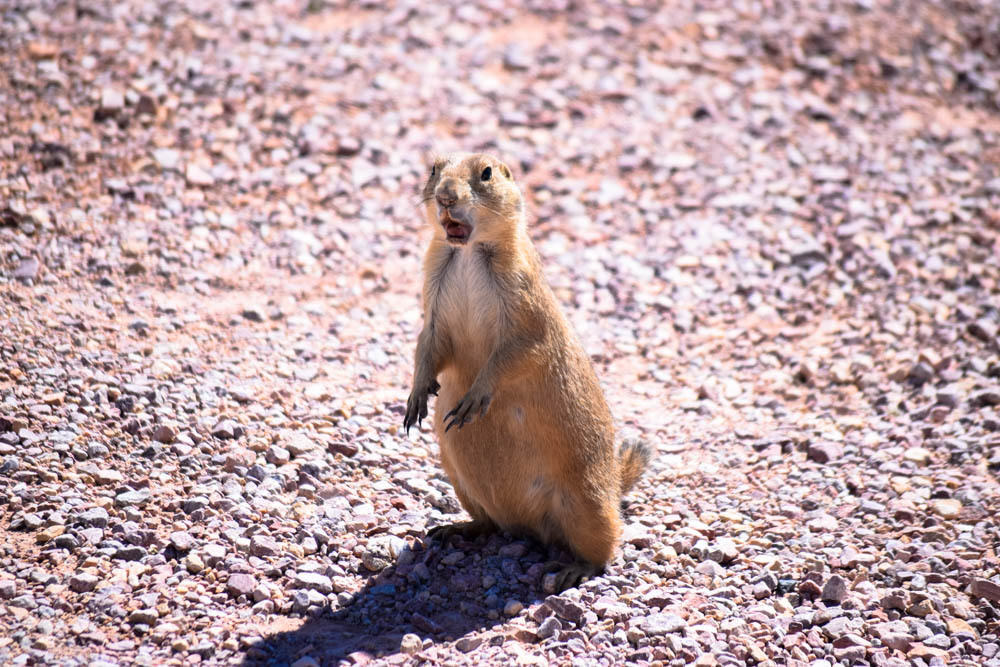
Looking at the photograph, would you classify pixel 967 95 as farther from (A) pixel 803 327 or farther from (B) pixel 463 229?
(B) pixel 463 229

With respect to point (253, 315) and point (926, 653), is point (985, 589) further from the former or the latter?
point (253, 315)

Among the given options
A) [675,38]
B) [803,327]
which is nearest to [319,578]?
[803,327]

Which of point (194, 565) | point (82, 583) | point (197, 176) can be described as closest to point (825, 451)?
point (194, 565)

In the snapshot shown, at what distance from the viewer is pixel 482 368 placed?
533 cm

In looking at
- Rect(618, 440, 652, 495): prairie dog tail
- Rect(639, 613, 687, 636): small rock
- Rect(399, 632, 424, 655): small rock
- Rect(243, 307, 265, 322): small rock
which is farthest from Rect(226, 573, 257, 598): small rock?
Answer: Rect(243, 307, 265, 322): small rock

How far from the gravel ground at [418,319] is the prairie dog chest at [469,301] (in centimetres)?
114

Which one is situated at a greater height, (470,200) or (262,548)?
(470,200)

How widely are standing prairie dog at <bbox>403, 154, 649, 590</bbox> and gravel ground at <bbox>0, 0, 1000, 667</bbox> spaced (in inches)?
11.7

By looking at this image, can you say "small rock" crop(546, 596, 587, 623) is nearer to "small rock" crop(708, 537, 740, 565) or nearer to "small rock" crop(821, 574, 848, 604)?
"small rock" crop(708, 537, 740, 565)

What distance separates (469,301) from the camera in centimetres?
540

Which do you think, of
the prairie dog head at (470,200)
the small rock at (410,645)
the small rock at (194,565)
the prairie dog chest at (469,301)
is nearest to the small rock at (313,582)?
the small rock at (194,565)

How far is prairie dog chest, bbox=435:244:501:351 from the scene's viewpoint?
534cm

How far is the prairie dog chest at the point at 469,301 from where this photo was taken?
5340 mm

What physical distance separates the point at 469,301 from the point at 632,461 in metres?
1.46
